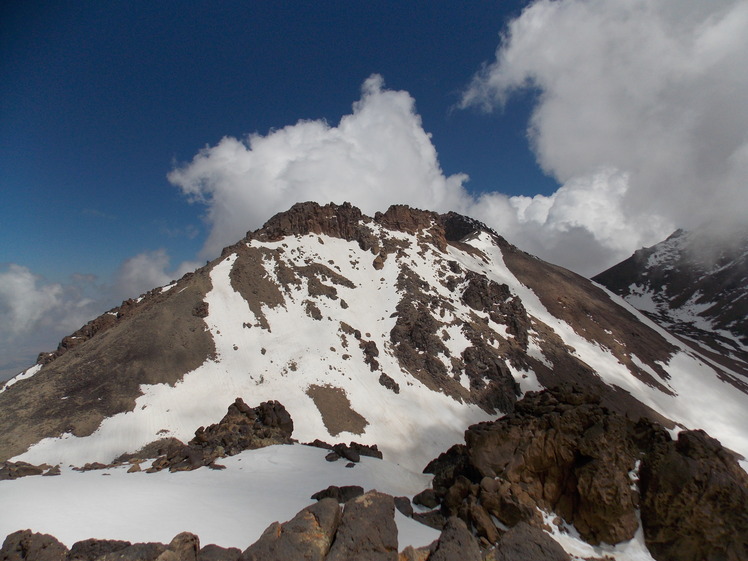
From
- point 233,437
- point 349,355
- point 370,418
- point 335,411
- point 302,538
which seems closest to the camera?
point 302,538

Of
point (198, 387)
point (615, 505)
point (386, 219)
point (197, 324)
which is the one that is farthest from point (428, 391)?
point (386, 219)

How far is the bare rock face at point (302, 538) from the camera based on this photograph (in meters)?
9.45

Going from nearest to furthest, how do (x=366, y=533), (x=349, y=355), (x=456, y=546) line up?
(x=456, y=546), (x=366, y=533), (x=349, y=355)

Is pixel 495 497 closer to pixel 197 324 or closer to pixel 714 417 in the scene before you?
pixel 197 324

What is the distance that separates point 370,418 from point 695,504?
35.3 meters

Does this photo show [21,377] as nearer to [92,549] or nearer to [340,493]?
[92,549]

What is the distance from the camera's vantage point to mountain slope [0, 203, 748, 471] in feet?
132

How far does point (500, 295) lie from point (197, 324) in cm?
5919

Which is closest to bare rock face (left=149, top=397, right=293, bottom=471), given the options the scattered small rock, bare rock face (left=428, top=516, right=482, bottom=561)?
the scattered small rock

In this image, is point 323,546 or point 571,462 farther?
point 571,462

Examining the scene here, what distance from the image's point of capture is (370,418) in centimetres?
4719

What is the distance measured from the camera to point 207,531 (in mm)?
13852

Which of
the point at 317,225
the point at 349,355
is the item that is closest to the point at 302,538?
the point at 349,355

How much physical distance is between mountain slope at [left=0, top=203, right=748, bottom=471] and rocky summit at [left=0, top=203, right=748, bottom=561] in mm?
347
